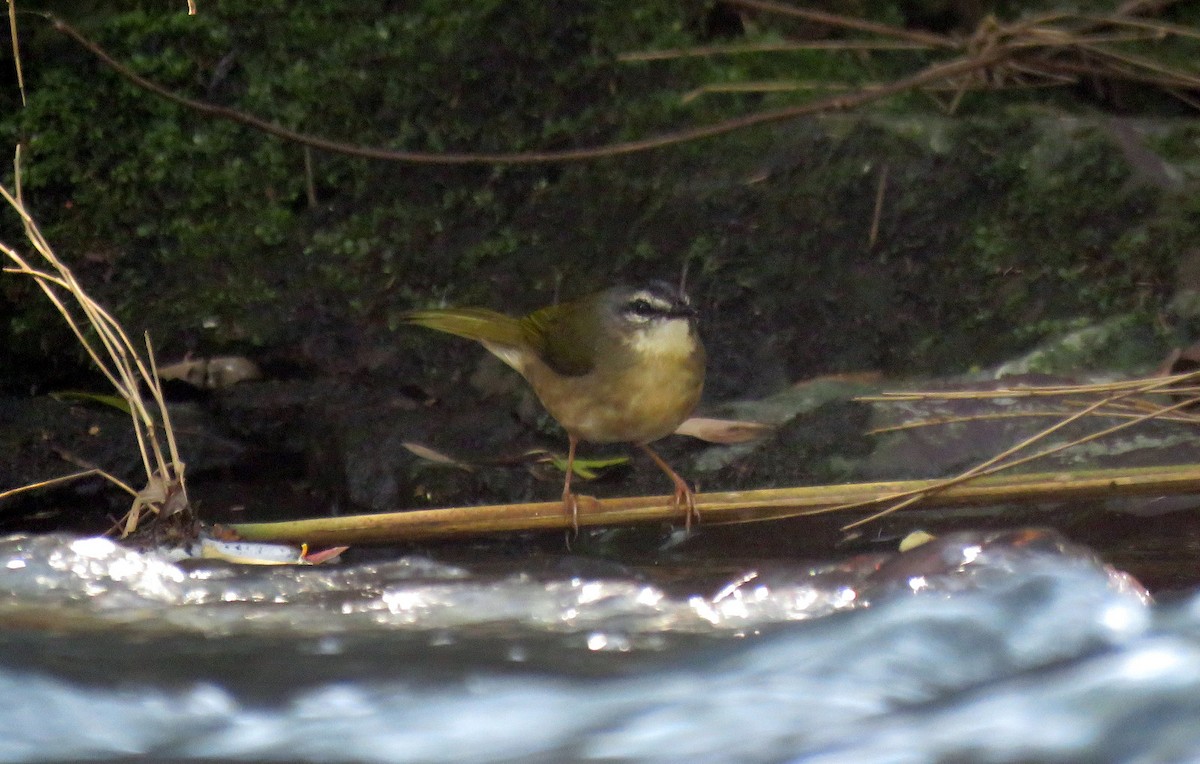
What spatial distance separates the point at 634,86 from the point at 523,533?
7.01 feet

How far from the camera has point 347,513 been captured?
15.8ft

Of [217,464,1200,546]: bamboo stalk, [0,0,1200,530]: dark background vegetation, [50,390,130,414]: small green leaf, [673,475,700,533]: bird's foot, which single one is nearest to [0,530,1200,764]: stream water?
[217,464,1200,546]: bamboo stalk

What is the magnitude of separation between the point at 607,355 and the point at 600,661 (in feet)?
5.87

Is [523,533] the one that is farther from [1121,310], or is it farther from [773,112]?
[1121,310]

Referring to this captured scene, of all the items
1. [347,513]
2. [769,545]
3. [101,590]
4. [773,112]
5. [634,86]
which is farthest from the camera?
[634,86]

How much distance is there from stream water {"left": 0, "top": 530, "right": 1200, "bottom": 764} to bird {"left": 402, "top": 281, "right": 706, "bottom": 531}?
1.07m

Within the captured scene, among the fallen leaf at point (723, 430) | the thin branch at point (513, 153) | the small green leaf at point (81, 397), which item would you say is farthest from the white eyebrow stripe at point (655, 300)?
the small green leaf at point (81, 397)

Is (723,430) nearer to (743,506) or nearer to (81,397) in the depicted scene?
(743,506)

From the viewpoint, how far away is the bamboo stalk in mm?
3787

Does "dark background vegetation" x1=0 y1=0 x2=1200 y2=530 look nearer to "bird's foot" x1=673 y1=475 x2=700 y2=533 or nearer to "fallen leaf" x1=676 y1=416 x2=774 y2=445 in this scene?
"fallen leaf" x1=676 y1=416 x2=774 y2=445

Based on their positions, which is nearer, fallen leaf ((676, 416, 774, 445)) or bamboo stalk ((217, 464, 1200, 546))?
bamboo stalk ((217, 464, 1200, 546))

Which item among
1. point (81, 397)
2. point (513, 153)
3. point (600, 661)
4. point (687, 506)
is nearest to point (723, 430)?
point (687, 506)

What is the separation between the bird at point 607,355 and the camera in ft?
15.9

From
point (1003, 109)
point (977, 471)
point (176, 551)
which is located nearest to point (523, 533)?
point (176, 551)
